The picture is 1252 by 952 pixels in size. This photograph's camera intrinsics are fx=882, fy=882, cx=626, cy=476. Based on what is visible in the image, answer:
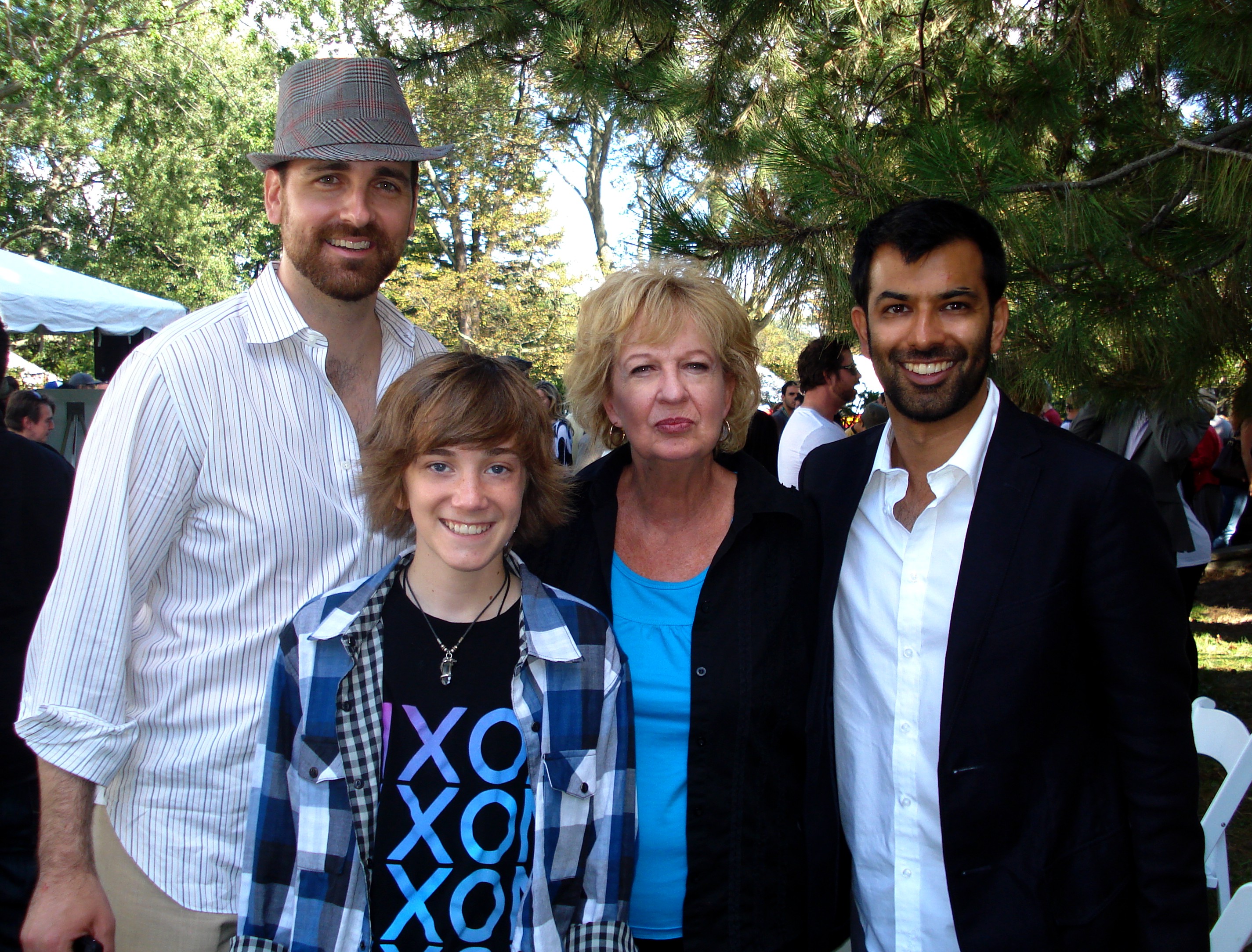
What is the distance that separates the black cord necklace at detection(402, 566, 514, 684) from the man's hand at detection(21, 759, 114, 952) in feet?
2.09

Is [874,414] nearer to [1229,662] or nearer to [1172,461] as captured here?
[1229,662]

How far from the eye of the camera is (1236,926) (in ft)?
6.30

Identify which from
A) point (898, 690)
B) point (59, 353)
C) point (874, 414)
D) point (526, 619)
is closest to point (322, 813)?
point (526, 619)

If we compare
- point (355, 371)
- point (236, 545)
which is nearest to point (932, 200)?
point (355, 371)

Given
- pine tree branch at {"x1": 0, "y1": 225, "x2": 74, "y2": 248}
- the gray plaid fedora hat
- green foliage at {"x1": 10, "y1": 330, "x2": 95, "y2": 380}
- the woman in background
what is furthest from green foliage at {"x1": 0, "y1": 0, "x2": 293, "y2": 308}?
the gray plaid fedora hat

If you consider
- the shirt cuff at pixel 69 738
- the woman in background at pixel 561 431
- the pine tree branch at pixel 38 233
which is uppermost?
the pine tree branch at pixel 38 233

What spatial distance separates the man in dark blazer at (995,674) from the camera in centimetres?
160

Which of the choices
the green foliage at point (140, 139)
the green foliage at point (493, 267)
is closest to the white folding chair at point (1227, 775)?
the green foliage at point (140, 139)

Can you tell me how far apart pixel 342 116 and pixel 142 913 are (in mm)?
1666

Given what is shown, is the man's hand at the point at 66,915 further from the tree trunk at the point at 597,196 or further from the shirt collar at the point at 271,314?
the tree trunk at the point at 597,196

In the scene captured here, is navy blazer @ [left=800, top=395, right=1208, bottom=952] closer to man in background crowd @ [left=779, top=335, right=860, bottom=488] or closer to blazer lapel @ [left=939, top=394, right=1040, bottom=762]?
blazer lapel @ [left=939, top=394, right=1040, bottom=762]

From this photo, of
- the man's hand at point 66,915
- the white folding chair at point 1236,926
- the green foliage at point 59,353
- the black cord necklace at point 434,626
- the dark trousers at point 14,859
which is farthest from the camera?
the green foliage at point 59,353

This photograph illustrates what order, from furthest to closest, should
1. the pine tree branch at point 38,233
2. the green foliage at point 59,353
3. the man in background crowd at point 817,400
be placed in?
the green foliage at point 59,353 < the pine tree branch at point 38,233 < the man in background crowd at point 817,400

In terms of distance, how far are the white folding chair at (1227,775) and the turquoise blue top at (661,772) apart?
132 cm
